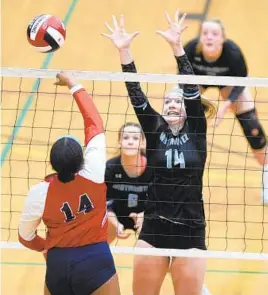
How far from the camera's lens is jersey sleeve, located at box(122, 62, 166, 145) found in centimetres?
518

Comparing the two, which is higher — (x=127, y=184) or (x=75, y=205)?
(x=127, y=184)

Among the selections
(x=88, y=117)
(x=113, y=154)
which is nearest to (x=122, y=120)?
(x=113, y=154)

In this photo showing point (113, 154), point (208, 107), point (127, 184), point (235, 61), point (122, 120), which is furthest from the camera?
point (122, 120)

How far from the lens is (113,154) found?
26.1 ft

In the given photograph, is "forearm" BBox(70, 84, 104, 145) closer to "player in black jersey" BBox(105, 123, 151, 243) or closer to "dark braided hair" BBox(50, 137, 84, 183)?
"dark braided hair" BBox(50, 137, 84, 183)

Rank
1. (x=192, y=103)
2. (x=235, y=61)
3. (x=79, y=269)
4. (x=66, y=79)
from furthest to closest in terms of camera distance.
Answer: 1. (x=235, y=61)
2. (x=192, y=103)
3. (x=66, y=79)
4. (x=79, y=269)

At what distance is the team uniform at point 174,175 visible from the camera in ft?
17.1

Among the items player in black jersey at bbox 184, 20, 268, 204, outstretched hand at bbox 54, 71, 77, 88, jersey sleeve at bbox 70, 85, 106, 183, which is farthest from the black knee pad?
jersey sleeve at bbox 70, 85, 106, 183

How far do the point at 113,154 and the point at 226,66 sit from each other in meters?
1.64

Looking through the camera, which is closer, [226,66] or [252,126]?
[226,66]

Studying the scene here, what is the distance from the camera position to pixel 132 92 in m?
5.18

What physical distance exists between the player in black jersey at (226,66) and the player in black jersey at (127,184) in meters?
1.27

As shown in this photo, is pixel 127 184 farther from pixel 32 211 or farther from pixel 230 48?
pixel 230 48

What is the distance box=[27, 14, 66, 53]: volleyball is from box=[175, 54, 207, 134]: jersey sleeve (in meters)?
0.87
